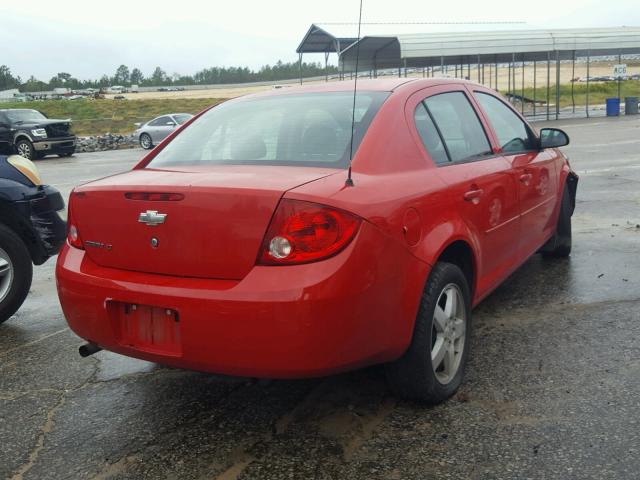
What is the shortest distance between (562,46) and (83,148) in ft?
68.6

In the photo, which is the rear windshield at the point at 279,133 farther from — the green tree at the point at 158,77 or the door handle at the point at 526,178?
the green tree at the point at 158,77

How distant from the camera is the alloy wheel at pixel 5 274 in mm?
4641

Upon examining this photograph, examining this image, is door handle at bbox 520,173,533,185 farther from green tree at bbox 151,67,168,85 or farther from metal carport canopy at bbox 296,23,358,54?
green tree at bbox 151,67,168,85

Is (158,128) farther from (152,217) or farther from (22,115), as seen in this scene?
(152,217)

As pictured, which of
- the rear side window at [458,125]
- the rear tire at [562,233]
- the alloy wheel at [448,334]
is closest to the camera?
the alloy wheel at [448,334]

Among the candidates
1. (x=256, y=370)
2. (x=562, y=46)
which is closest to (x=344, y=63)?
(x=562, y=46)

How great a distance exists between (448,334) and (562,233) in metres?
2.76

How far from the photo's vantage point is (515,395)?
10.6ft

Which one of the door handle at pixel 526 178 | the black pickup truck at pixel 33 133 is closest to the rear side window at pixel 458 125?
the door handle at pixel 526 178

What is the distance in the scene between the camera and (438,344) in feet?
10.3

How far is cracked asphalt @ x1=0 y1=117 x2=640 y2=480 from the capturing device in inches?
106

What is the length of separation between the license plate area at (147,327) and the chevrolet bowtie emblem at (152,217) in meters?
0.35

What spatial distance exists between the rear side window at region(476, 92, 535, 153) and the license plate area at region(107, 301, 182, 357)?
8.23 ft

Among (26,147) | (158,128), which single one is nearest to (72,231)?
(26,147)
